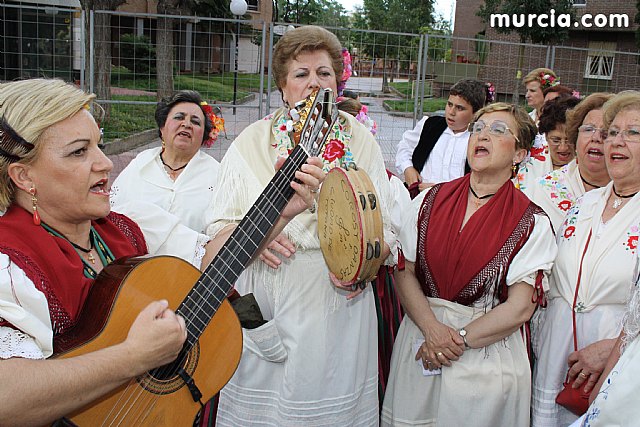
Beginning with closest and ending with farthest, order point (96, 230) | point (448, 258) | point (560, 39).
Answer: point (96, 230), point (448, 258), point (560, 39)

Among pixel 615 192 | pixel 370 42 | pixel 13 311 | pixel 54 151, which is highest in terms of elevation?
pixel 370 42

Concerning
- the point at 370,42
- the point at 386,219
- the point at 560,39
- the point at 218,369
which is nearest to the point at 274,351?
the point at 218,369

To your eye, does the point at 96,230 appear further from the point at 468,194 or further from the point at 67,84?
the point at 468,194

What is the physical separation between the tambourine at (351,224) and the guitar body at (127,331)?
0.47m

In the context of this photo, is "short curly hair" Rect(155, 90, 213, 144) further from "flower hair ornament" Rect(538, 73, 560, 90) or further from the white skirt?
"flower hair ornament" Rect(538, 73, 560, 90)

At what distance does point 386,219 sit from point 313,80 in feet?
2.37

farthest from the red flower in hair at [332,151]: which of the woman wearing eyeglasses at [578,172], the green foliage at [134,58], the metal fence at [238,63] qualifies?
the green foliage at [134,58]

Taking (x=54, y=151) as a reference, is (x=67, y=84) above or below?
above

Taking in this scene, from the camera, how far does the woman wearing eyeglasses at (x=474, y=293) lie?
2.83m

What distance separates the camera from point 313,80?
9.45 feet

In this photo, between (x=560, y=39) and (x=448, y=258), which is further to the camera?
(x=560, y=39)

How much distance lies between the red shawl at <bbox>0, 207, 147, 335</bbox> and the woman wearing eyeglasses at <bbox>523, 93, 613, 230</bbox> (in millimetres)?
2592

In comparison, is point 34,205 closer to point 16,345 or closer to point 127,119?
point 16,345

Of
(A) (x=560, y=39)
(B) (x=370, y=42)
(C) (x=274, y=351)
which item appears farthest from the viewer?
(A) (x=560, y=39)
